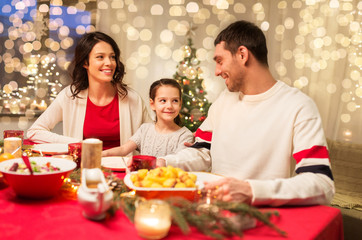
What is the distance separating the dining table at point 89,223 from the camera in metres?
0.86

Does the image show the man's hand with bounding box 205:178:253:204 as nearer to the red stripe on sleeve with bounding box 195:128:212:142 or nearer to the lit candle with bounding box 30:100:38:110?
the red stripe on sleeve with bounding box 195:128:212:142

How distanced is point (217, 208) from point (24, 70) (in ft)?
13.8

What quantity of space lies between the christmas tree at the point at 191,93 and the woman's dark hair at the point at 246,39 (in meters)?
2.61

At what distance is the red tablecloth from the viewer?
860mm

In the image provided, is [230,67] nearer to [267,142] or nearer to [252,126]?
[252,126]

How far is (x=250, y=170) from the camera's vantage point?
64.5 inches

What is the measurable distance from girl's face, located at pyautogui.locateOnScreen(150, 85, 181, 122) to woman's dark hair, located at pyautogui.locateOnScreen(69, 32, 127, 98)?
0.48 metres

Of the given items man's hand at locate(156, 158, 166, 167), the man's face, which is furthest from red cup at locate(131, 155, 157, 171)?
the man's face

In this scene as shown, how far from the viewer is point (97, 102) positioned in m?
2.64

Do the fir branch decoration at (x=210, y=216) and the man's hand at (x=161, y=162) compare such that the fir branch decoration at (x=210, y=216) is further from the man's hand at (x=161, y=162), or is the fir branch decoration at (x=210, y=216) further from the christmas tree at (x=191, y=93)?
the christmas tree at (x=191, y=93)

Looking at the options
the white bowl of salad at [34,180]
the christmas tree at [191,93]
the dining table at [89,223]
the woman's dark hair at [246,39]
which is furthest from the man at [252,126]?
the christmas tree at [191,93]

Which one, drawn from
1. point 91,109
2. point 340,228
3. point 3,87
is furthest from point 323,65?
point 3,87

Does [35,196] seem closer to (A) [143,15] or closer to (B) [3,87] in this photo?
(B) [3,87]

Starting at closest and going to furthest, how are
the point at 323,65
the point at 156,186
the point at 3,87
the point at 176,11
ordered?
the point at 156,186 → the point at 323,65 → the point at 3,87 → the point at 176,11
